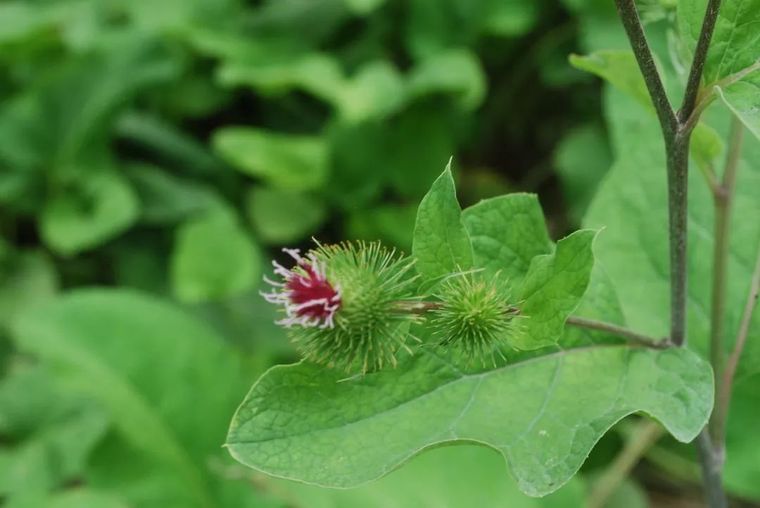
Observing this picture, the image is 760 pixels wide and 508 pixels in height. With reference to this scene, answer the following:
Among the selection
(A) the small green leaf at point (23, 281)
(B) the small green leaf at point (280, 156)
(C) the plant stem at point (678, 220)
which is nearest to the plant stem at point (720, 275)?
(C) the plant stem at point (678, 220)

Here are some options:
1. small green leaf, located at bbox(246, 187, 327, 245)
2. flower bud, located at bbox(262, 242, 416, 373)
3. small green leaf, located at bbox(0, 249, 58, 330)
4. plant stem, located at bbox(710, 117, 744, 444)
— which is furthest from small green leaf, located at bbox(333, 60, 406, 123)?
flower bud, located at bbox(262, 242, 416, 373)

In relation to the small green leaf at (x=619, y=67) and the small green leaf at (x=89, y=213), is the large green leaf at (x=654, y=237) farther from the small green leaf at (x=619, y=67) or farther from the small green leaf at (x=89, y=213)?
the small green leaf at (x=89, y=213)

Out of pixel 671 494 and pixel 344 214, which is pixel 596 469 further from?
pixel 344 214

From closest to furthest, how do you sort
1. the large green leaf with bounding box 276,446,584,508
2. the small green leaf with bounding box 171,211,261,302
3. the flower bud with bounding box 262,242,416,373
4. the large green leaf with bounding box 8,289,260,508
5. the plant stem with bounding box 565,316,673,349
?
the flower bud with bounding box 262,242,416,373
the plant stem with bounding box 565,316,673,349
the large green leaf with bounding box 276,446,584,508
the large green leaf with bounding box 8,289,260,508
the small green leaf with bounding box 171,211,261,302

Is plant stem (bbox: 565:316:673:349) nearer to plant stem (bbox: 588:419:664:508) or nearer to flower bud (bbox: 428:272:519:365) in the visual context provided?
flower bud (bbox: 428:272:519:365)

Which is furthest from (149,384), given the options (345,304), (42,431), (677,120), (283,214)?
(677,120)

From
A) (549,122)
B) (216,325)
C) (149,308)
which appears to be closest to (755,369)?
(149,308)

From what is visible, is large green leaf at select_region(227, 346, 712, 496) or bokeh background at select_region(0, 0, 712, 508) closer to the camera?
large green leaf at select_region(227, 346, 712, 496)
